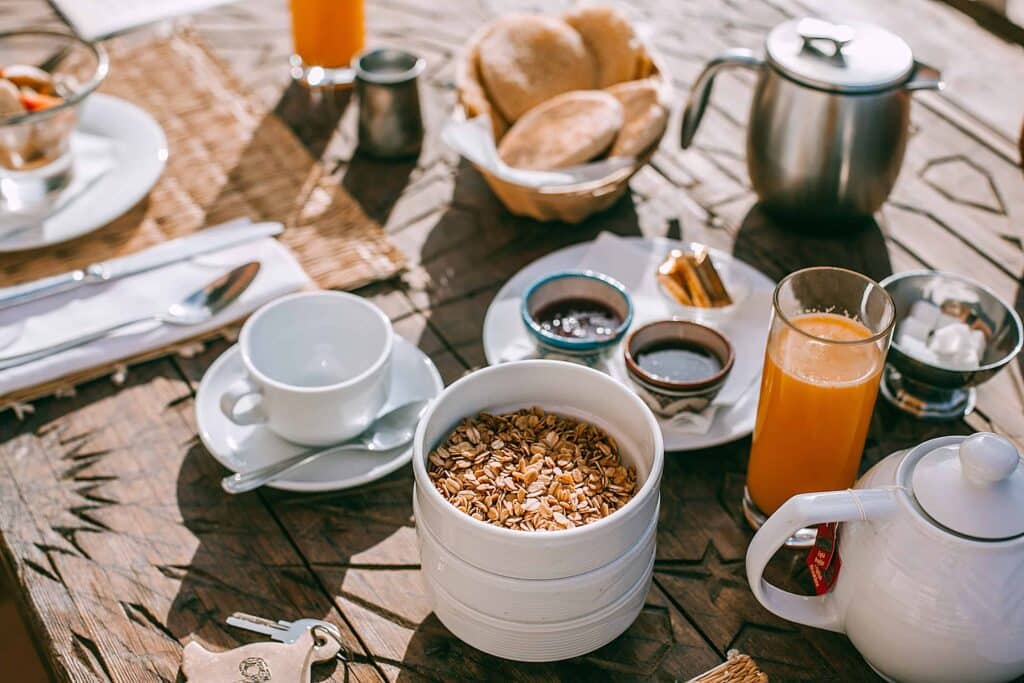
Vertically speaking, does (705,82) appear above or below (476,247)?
above

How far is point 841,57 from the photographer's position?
117cm

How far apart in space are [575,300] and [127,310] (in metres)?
0.50

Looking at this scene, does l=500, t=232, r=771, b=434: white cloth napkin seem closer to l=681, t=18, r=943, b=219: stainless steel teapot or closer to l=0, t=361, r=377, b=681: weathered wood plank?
l=681, t=18, r=943, b=219: stainless steel teapot

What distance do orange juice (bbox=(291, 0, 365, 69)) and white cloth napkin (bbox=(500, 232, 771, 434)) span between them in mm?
610

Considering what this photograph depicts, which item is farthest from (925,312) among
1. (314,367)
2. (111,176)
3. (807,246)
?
(111,176)

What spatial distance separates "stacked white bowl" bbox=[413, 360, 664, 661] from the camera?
0.71 metres

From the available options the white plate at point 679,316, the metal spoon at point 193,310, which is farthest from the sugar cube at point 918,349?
the metal spoon at point 193,310

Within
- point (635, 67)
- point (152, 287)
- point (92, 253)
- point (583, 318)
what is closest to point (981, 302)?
point (583, 318)

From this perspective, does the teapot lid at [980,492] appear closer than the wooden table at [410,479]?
Yes

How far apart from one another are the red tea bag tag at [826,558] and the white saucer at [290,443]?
0.38 meters

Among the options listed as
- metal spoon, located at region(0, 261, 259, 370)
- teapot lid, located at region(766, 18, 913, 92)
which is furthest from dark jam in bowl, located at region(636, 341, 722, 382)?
metal spoon, located at region(0, 261, 259, 370)

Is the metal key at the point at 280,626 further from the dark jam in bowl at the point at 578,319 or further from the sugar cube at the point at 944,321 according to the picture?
the sugar cube at the point at 944,321

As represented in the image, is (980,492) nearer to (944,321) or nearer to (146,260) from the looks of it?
(944,321)

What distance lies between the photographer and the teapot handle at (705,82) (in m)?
1.24
